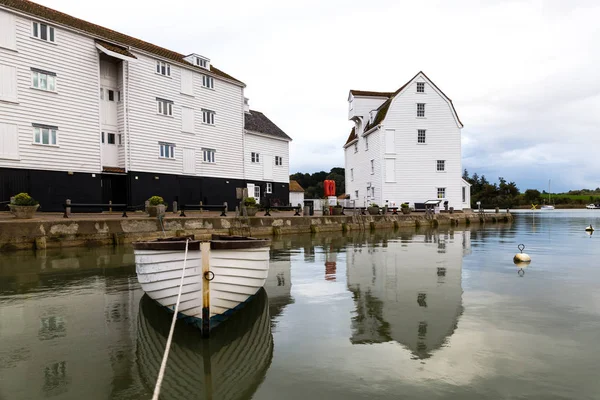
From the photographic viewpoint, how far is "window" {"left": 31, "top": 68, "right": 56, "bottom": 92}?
24.0 meters

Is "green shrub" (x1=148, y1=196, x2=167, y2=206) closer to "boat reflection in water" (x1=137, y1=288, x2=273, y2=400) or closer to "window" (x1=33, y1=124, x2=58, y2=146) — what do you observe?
"window" (x1=33, y1=124, x2=58, y2=146)

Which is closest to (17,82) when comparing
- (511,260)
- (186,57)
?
(186,57)

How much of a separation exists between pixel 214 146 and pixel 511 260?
86.2ft

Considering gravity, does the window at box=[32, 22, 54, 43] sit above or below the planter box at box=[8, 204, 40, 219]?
above

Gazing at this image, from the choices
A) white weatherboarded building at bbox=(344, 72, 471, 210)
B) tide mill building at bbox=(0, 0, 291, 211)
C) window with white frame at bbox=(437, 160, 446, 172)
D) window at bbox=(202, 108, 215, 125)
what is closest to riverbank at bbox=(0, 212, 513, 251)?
tide mill building at bbox=(0, 0, 291, 211)

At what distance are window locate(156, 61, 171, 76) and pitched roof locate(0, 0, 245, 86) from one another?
2.02ft

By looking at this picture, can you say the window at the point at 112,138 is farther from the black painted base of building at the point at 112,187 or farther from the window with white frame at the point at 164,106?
the window with white frame at the point at 164,106

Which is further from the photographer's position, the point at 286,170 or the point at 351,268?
the point at 286,170

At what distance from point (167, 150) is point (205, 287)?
27082 mm

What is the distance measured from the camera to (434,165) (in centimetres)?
4053

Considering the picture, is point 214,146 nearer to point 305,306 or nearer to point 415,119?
point 415,119

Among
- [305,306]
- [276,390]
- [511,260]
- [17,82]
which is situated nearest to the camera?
[276,390]

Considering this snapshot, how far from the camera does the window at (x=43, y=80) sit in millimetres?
23984

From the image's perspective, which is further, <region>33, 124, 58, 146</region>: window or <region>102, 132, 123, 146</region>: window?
<region>102, 132, 123, 146</region>: window
